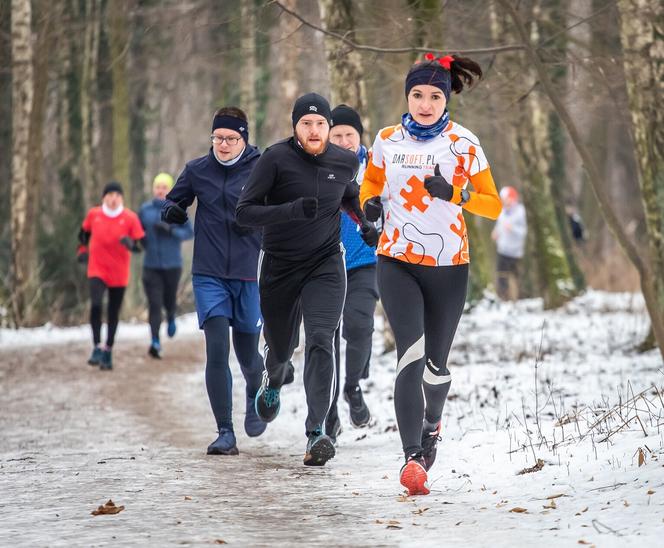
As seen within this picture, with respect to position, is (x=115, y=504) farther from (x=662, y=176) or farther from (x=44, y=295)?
(x=44, y=295)

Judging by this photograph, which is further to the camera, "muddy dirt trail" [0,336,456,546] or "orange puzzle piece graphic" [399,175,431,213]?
"orange puzzle piece graphic" [399,175,431,213]

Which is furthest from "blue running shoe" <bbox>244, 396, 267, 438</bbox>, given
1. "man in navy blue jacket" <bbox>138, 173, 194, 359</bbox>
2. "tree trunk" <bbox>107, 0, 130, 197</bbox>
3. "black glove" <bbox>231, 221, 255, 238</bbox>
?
"tree trunk" <bbox>107, 0, 130, 197</bbox>

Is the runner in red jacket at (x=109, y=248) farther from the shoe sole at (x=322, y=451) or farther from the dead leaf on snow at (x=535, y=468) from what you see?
the dead leaf on snow at (x=535, y=468)

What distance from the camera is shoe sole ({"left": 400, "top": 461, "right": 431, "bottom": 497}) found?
19.9 ft

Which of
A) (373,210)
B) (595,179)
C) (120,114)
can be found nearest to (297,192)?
(373,210)

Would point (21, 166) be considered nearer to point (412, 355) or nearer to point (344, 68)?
point (344, 68)

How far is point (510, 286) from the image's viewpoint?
23.0m

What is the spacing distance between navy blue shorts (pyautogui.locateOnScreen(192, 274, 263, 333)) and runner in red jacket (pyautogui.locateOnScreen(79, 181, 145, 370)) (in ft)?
19.3

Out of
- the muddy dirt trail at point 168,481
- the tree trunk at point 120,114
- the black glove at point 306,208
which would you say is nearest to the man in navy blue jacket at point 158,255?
the muddy dirt trail at point 168,481

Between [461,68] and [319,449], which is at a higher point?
[461,68]

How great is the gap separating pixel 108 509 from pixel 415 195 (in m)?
2.38

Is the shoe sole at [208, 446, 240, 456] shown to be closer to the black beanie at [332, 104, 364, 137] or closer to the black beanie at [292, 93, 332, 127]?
the black beanie at [292, 93, 332, 127]

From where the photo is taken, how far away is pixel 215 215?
26.6 feet

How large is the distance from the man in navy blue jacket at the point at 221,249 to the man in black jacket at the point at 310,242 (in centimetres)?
65
